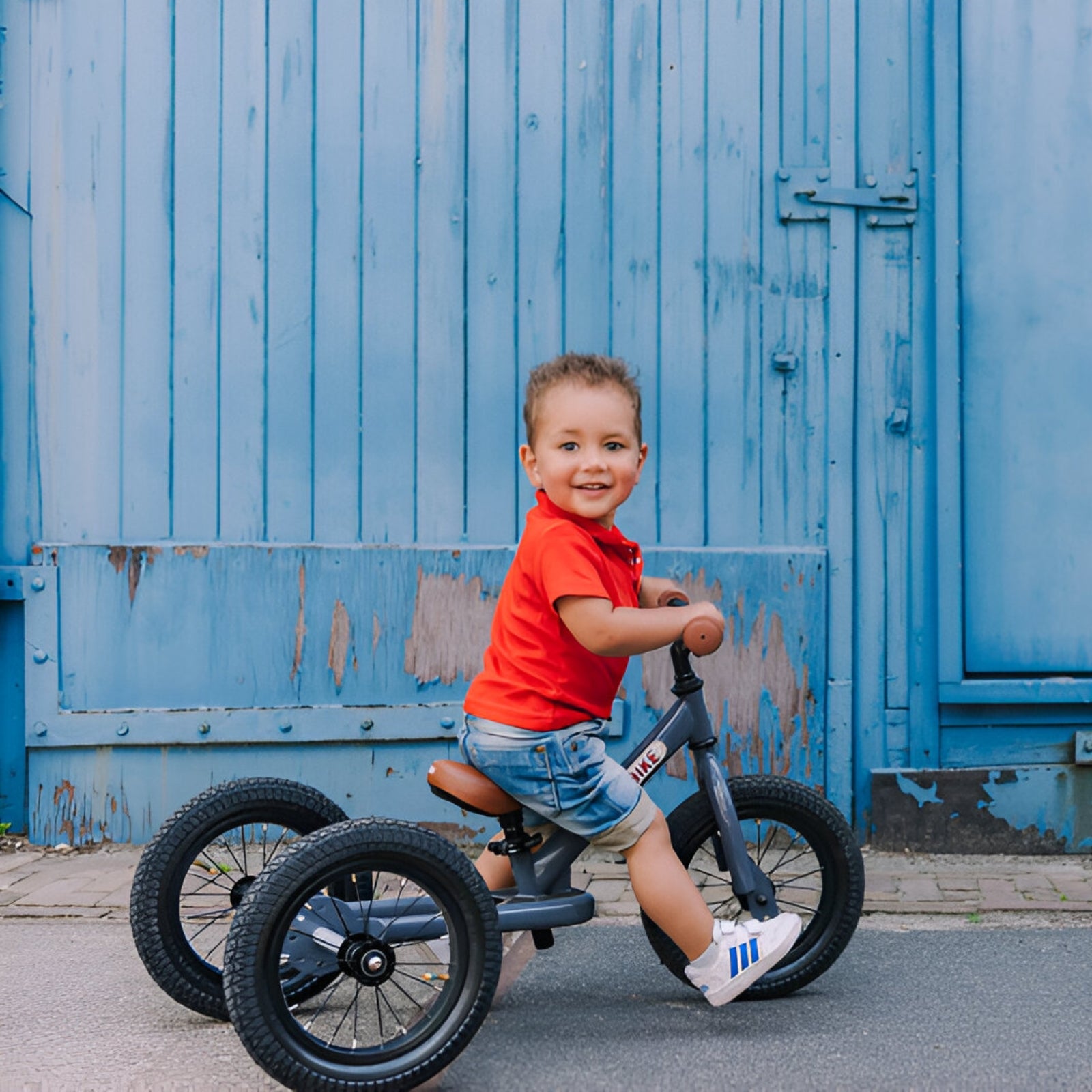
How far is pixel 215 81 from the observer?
412cm

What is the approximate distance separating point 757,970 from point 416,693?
181 centimetres

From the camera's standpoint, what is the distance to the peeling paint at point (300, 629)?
407cm

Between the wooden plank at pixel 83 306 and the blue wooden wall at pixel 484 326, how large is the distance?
0.01 m

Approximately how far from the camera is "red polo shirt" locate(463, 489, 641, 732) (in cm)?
251

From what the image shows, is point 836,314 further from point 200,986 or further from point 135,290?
point 200,986

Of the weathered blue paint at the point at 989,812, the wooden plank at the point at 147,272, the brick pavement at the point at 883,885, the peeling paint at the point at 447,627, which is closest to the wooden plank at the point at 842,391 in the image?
the weathered blue paint at the point at 989,812

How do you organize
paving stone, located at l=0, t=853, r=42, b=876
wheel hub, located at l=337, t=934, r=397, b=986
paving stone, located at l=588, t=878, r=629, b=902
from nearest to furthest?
1. wheel hub, located at l=337, t=934, r=397, b=986
2. paving stone, located at l=588, t=878, r=629, b=902
3. paving stone, located at l=0, t=853, r=42, b=876

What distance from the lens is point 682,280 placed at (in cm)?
412

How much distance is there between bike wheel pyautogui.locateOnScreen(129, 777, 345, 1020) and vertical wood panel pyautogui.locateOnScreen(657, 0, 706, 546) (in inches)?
69.1

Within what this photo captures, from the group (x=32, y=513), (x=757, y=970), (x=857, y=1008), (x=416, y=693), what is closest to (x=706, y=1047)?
(x=757, y=970)

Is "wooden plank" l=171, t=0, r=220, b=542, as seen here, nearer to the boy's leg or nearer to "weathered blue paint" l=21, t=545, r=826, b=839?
"weathered blue paint" l=21, t=545, r=826, b=839

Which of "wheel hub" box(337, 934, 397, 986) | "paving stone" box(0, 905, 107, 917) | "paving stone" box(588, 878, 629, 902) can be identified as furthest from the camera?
"paving stone" box(588, 878, 629, 902)

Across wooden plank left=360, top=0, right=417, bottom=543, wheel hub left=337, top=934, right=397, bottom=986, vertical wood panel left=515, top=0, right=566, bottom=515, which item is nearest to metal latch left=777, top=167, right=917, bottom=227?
vertical wood panel left=515, top=0, right=566, bottom=515

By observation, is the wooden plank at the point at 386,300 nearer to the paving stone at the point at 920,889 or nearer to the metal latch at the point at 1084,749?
the paving stone at the point at 920,889
